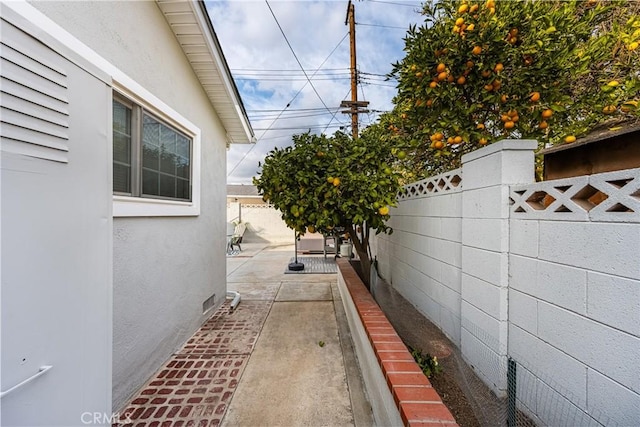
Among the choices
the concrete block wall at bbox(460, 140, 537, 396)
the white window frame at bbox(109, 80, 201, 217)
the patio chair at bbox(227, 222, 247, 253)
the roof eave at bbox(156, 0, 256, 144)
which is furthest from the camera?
the patio chair at bbox(227, 222, 247, 253)

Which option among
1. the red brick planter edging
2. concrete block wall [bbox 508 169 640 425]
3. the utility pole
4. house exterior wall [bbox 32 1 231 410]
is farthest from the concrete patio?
the utility pole

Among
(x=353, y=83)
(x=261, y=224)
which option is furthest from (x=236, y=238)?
(x=353, y=83)

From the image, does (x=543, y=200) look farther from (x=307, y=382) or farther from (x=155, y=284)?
(x=155, y=284)

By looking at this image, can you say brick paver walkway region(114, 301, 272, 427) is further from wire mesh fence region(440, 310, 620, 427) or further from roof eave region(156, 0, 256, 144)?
roof eave region(156, 0, 256, 144)

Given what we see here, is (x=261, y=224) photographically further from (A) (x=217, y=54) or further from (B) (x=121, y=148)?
(B) (x=121, y=148)

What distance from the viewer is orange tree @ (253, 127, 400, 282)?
3342mm

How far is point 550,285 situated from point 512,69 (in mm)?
2431

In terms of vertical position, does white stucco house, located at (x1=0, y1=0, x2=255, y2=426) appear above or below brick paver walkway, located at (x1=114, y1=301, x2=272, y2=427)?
above

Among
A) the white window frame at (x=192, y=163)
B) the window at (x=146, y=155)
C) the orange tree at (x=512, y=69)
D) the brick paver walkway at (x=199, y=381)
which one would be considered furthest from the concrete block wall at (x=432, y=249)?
the window at (x=146, y=155)

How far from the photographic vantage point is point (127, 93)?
2.66 meters

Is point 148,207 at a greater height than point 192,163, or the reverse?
point 192,163

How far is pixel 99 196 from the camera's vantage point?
1.43 m

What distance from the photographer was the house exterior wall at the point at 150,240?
7.97 feet

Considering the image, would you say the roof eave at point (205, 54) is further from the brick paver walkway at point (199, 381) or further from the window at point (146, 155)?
the brick paver walkway at point (199, 381)
